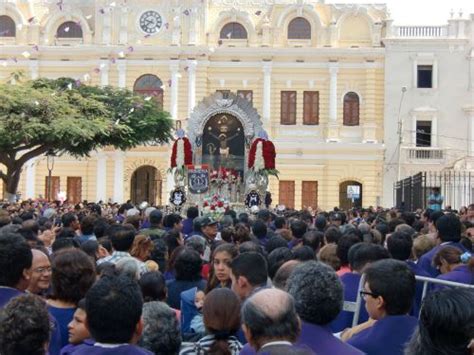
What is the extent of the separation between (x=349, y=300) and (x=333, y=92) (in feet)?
129

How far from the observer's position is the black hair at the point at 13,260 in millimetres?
6312

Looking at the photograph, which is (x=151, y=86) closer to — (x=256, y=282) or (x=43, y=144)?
(x=43, y=144)

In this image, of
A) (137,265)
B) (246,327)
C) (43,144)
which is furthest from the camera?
(43,144)

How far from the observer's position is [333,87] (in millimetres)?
46406

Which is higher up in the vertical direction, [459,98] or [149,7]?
[149,7]

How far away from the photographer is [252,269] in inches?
268

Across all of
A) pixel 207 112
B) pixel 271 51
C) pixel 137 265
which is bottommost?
pixel 137 265

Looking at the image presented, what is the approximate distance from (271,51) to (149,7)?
6500 millimetres

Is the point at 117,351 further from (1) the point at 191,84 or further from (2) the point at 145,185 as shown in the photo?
(2) the point at 145,185

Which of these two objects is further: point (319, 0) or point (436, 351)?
point (319, 0)

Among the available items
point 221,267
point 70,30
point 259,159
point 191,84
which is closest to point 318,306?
point 221,267

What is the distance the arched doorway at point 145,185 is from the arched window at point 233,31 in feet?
24.8

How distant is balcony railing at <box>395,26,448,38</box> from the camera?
151 ft

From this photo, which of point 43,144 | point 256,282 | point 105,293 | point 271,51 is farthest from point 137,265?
point 271,51
